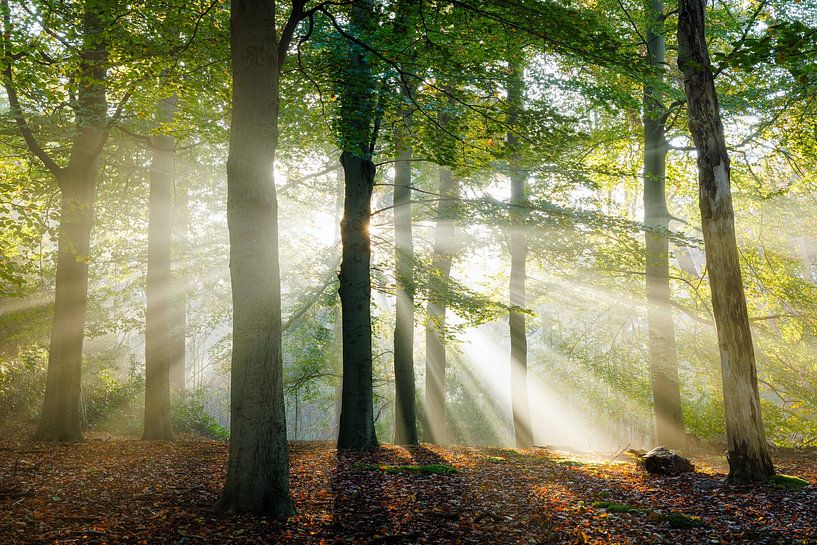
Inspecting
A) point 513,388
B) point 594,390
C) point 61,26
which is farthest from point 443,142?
point 594,390

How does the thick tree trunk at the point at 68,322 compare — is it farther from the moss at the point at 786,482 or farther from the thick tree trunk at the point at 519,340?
the moss at the point at 786,482

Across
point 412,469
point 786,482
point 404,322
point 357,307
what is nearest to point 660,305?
point 404,322

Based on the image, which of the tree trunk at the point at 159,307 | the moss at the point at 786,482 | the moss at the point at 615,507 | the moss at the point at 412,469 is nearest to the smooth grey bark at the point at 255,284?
the moss at the point at 412,469

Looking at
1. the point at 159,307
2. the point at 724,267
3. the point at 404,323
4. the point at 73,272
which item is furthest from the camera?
the point at 404,323

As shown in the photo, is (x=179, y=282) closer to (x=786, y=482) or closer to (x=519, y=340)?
(x=519, y=340)

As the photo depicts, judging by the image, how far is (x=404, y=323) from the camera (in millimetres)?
13242

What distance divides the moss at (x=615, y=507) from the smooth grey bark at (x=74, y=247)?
8.96 meters

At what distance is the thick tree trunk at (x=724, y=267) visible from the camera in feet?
22.0

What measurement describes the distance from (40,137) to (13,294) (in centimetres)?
363

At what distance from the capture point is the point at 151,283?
1209 cm

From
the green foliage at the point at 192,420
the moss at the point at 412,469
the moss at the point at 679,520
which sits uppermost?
the moss at the point at 679,520

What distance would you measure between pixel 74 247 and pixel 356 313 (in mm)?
5178

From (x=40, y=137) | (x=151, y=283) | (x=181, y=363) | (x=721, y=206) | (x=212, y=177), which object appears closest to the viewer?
(x=721, y=206)

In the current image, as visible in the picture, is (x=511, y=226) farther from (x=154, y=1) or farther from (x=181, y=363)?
(x=181, y=363)
